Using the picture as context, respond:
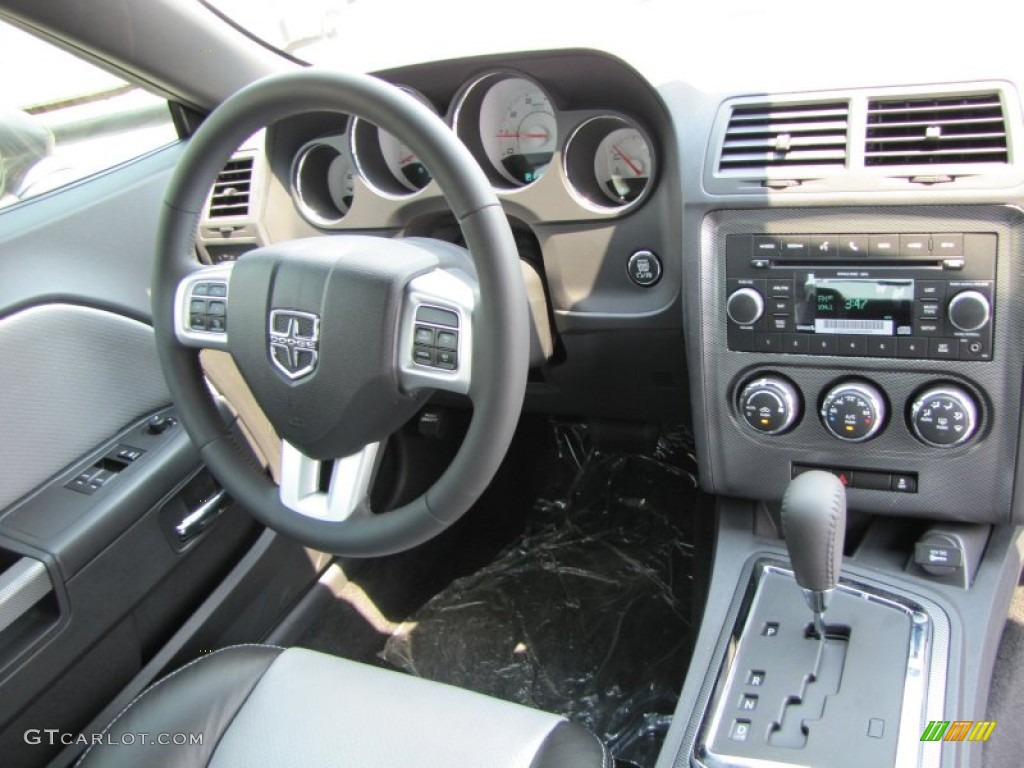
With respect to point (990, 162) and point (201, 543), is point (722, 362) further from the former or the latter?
point (201, 543)

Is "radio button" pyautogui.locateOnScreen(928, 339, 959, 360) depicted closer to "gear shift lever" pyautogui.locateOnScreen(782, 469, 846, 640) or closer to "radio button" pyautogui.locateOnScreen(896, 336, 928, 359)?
"radio button" pyautogui.locateOnScreen(896, 336, 928, 359)

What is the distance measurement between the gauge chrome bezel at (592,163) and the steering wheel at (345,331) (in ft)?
1.22

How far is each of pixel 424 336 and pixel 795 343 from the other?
0.56 m

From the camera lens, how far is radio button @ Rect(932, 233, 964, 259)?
116cm

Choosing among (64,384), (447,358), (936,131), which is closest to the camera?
(447,358)

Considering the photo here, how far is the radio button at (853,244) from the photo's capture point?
121 cm

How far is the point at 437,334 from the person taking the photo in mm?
1056

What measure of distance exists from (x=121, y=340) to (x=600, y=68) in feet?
3.19

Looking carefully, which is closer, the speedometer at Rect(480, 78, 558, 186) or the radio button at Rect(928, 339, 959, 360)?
the radio button at Rect(928, 339, 959, 360)

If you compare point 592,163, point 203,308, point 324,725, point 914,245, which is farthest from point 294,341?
point 914,245

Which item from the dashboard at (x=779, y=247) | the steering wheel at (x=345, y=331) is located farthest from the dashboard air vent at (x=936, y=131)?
the steering wheel at (x=345, y=331)

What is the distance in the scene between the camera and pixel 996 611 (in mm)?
1251

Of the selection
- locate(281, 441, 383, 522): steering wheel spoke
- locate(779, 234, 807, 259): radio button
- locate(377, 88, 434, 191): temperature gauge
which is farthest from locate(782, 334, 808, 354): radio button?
locate(377, 88, 434, 191): temperature gauge

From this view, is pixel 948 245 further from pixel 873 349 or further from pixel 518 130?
pixel 518 130
